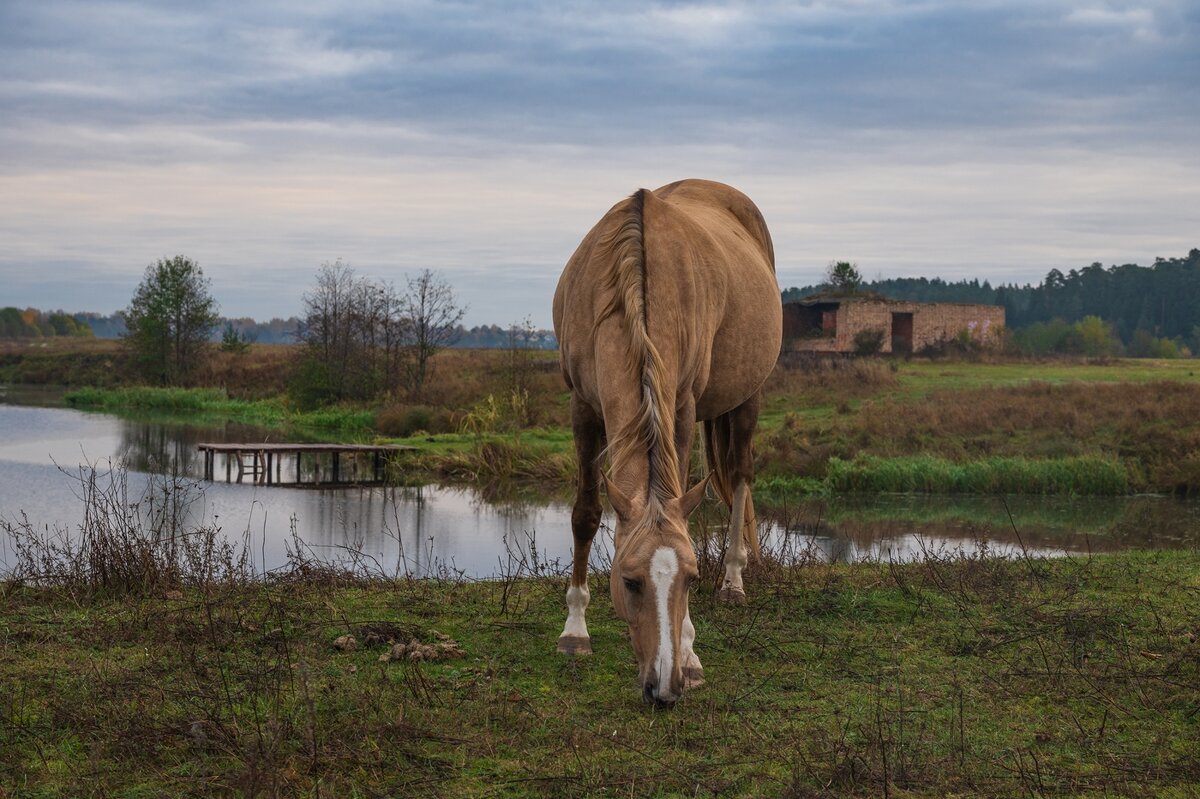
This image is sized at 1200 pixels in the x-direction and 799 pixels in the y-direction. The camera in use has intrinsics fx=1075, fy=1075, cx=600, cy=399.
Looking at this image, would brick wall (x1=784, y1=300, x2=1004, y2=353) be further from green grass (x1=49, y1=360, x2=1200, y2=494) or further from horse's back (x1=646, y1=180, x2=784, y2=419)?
horse's back (x1=646, y1=180, x2=784, y2=419)

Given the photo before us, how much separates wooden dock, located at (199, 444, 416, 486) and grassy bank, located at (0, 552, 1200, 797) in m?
16.8

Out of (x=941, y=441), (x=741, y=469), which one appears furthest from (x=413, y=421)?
(x=741, y=469)

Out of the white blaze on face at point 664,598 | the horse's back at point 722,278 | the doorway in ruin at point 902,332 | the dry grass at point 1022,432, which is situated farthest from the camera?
the doorway in ruin at point 902,332

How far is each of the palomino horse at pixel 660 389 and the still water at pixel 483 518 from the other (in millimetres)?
5655

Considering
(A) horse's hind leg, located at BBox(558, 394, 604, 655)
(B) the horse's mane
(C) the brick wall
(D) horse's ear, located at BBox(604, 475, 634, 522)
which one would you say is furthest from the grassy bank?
(C) the brick wall

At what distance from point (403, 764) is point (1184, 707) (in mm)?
3270

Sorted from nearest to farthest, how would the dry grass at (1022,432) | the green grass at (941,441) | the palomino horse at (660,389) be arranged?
the palomino horse at (660,389), the green grass at (941,441), the dry grass at (1022,432)

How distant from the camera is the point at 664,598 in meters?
3.90

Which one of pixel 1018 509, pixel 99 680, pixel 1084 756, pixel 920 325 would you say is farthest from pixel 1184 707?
pixel 920 325

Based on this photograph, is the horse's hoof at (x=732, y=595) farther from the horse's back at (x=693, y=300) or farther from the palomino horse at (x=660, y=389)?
the horse's back at (x=693, y=300)

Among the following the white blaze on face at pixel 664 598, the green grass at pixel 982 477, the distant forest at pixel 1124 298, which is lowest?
the green grass at pixel 982 477

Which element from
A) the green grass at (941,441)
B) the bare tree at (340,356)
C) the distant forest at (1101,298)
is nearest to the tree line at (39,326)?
the distant forest at (1101,298)

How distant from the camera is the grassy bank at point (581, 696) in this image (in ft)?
12.1

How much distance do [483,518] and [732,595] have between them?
36.5ft
